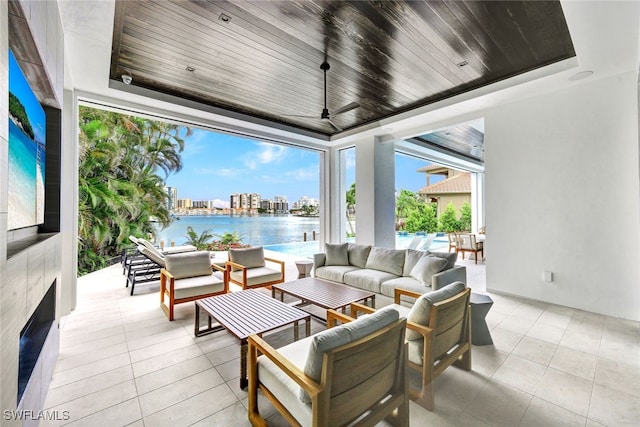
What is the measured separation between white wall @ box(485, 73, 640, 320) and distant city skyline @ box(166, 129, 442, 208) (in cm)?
1914

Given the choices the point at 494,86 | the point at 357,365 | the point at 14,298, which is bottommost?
the point at 357,365

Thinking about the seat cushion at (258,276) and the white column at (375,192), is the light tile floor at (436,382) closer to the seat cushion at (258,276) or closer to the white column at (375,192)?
the seat cushion at (258,276)

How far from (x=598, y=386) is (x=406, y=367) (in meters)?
1.78

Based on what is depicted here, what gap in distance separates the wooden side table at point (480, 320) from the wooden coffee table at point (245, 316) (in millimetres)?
1675

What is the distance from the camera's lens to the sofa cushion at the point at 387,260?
4.17 metres

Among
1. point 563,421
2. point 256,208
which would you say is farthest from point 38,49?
point 256,208

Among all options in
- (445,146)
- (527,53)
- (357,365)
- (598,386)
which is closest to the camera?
(357,365)

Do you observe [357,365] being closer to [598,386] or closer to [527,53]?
[598,386]

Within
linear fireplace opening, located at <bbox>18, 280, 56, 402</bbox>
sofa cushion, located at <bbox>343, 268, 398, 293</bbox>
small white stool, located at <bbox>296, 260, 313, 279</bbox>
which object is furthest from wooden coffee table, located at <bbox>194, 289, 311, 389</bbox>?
small white stool, located at <bbox>296, 260, 313, 279</bbox>

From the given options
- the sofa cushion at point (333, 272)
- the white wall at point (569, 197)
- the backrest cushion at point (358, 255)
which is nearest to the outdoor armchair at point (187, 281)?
the sofa cushion at point (333, 272)

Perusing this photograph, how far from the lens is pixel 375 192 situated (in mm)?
6234

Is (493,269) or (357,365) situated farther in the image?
(493,269)

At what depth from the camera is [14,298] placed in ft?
4.19

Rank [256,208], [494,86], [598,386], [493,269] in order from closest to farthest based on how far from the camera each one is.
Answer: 1. [598,386]
2. [494,86]
3. [493,269]
4. [256,208]
